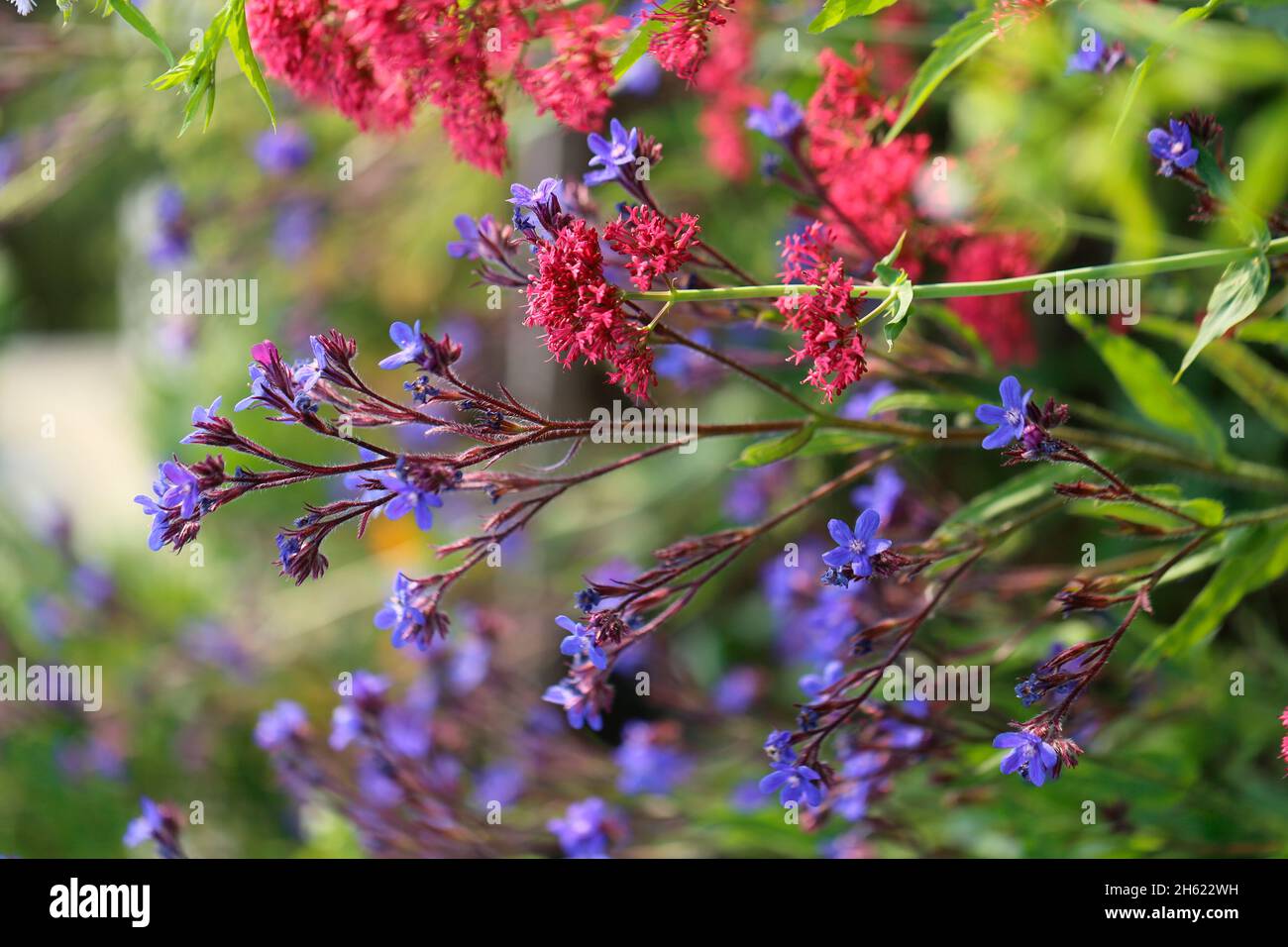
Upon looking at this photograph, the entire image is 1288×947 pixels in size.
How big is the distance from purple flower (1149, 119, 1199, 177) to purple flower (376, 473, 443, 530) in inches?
29.3

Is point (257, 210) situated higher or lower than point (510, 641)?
higher

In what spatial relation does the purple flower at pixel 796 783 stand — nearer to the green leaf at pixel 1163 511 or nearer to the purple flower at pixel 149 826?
the green leaf at pixel 1163 511

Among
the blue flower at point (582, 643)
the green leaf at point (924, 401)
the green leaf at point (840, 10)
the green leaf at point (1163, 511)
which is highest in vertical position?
the green leaf at point (840, 10)

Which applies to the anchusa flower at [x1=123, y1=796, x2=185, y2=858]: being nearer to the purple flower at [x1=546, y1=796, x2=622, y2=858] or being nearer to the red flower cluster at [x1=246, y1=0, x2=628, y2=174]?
the purple flower at [x1=546, y1=796, x2=622, y2=858]

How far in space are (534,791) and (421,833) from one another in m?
0.42

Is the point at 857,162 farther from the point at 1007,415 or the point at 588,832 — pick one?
the point at 588,832

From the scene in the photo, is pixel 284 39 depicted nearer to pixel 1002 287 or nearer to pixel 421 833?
pixel 1002 287

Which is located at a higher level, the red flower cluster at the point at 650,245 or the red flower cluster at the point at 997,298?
the red flower cluster at the point at 997,298

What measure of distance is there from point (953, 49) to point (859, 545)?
0.50 metres

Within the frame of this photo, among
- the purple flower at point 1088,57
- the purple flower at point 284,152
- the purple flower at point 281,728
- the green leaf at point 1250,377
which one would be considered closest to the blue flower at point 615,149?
the purple flower at point 1088,57

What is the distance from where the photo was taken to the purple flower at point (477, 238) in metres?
1.13

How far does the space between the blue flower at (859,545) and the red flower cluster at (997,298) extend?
0.58 m

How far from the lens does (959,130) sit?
2.47 metres
